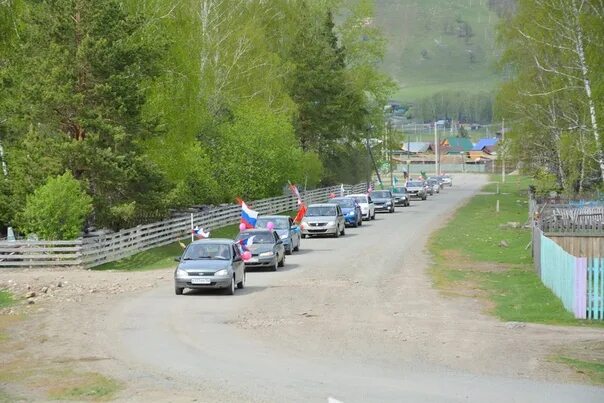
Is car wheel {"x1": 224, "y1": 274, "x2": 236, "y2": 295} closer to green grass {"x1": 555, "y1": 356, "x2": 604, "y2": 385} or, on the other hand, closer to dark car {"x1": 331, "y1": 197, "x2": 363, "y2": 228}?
green grass {"x1": 555, "y1": 356, "x2": 604, "y2": 385}

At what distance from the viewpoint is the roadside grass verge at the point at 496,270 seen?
2269 centimetres

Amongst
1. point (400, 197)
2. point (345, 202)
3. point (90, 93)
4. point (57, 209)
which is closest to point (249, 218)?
point (90, 93)

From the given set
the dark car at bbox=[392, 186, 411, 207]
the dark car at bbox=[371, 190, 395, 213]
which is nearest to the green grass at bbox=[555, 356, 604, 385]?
the dark car at bbox=[371, 190, 395, 213]

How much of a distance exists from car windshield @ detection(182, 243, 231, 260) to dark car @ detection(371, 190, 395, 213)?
→ 4584 centimetres

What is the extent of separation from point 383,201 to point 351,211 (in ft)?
51.7

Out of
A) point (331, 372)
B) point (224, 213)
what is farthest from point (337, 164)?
point (331, 372)

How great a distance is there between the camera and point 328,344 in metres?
17.6

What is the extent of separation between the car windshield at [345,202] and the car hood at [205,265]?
31.4 metres

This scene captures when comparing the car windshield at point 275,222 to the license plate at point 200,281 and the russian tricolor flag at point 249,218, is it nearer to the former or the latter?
the russian tricolor flag at point 249,218

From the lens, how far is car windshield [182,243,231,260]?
27203mm

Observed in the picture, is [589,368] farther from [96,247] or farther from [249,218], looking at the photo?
[249,218]

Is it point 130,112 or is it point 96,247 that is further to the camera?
point 130,112

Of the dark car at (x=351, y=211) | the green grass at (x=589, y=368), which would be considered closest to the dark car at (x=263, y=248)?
the green grass at (x=589, y=368)

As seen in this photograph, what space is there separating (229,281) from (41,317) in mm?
5702
